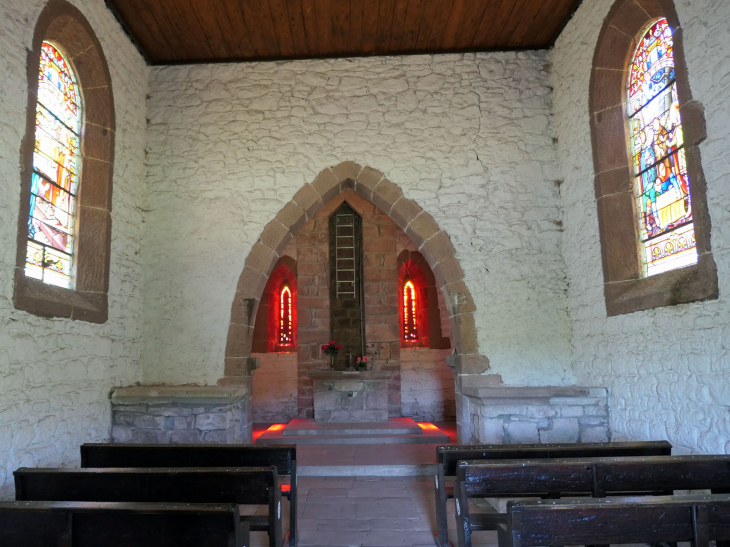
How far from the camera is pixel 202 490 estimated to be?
102 inches

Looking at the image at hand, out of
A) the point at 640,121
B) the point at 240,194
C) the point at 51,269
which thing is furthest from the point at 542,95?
the point at 51,269

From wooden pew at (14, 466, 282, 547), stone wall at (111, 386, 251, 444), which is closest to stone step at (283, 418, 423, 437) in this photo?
stone wall at (111, 386, 251, 444)

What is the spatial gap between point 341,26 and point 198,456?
14.2 ft

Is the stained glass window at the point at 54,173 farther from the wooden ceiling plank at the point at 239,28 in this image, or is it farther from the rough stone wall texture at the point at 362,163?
the wooden ceiling plank at the point at 239,28

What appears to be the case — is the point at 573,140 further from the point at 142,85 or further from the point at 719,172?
the point at 142,85

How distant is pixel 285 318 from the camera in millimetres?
11148

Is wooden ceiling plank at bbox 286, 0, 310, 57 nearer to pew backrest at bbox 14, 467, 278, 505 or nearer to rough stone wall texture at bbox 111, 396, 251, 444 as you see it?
rough stone wall texture at bbox 111, 396, 251, 444

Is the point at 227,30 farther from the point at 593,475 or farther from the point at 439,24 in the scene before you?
the point at 593,475

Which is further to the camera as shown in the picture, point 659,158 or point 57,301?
point 659,158

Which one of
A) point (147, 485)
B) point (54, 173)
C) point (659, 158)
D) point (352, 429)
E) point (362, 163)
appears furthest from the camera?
point (352, 429)

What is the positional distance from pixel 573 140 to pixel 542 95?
2.72 ft

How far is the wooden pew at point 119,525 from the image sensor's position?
1911mm

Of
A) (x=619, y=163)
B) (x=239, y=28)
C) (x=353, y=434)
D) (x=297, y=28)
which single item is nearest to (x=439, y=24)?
(x=297, y=28)

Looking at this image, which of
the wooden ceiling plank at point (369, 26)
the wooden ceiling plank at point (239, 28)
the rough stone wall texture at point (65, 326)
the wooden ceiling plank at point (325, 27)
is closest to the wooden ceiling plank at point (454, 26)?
the wooden ceiling plank at point (369, 26)
